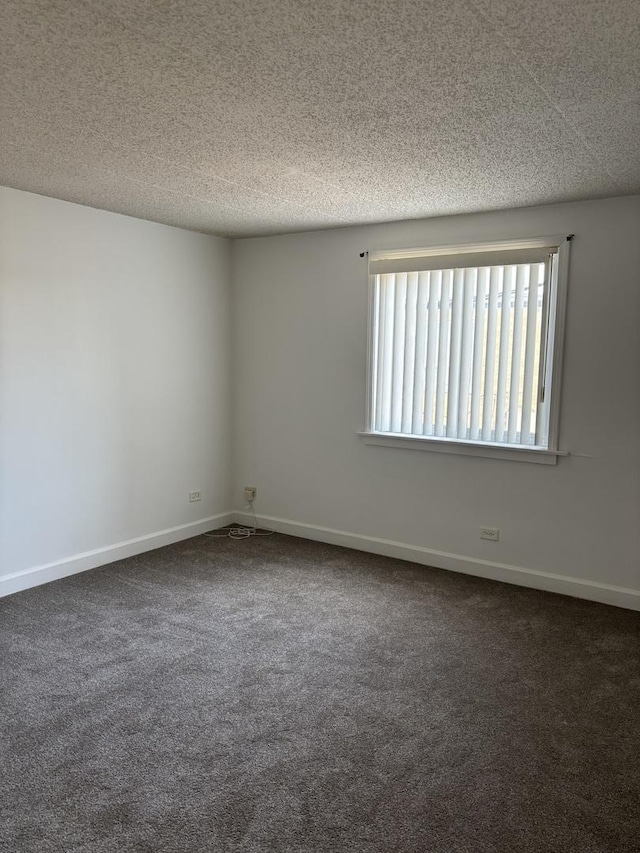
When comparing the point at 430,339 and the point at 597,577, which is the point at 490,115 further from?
the point at 597,577

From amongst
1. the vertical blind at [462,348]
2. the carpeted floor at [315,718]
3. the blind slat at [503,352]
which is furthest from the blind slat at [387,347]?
the carpeted floor at [315,718]

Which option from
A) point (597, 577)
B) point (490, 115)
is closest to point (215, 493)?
point (597, 577)

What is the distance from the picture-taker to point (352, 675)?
2977 millimetres

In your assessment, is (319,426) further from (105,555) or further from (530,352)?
(105,555)

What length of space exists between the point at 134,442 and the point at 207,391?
2.79ft

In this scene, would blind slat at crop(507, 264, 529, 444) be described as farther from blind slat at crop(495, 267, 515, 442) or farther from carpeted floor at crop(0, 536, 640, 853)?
carpeted floor at crop(0, 536, 640, 853)

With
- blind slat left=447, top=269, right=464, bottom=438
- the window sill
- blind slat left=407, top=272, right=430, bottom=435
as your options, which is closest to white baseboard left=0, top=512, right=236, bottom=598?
the window sill

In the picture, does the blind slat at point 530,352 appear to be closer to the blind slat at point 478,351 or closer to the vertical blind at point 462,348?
the vertical blind at point 462,348

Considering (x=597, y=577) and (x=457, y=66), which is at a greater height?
(x=457, y=66)

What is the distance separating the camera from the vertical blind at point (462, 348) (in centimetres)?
402

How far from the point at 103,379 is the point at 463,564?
287 centimetres

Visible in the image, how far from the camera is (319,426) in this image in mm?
4996

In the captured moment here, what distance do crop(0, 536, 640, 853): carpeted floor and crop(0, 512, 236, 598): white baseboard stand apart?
0.40 ft

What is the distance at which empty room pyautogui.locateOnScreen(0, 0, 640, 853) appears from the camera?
199 cm
